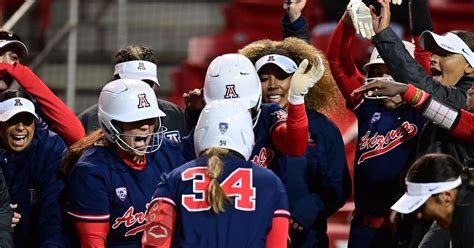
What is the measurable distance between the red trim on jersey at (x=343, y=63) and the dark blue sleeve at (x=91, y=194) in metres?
1.31

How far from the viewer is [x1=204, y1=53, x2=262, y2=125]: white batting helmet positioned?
14.9ft

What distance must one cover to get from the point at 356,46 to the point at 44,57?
233 cm

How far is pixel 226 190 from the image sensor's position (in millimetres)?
3924

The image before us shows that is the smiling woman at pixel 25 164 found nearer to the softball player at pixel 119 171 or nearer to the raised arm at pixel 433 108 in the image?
the softball player at pixel 119 171

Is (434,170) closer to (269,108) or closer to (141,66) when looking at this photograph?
(269,108)

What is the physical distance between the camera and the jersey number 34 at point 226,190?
154 inches

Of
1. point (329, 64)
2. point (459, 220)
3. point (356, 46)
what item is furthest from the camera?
point (356, 46)

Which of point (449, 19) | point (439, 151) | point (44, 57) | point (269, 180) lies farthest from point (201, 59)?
point (269, 180)

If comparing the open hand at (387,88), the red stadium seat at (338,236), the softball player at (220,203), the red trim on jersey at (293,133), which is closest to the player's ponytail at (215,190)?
the softball player at (220,203)

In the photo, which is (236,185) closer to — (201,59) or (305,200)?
(305,200)

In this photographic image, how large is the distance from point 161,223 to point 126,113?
2.22 feet

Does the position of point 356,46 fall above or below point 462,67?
below

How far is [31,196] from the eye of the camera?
4.91 meters

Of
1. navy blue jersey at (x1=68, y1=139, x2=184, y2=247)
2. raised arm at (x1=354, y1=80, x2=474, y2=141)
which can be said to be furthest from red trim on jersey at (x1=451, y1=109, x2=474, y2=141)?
navy blue jersey at (x1=68, y1=139, x2=184, y2=247)
